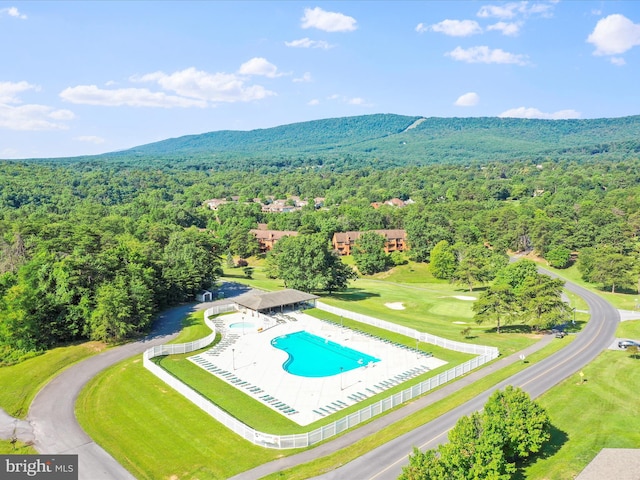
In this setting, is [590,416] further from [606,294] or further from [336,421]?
[606,294]

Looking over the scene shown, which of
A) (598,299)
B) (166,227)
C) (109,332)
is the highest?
(166,227)

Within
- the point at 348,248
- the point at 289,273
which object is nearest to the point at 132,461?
the point at 289,273

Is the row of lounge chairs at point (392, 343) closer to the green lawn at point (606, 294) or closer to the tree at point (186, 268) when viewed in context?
the tree at point (186, 268)

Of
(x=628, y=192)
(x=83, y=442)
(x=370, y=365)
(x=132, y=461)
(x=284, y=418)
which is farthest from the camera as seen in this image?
(x=628, y=192)

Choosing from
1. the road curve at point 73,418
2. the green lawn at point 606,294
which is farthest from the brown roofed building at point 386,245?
the road curve at point 73,418

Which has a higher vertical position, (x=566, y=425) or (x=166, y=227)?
(x=166, y=227)

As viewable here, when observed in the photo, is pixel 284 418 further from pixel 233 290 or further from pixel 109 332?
pixel 233 290

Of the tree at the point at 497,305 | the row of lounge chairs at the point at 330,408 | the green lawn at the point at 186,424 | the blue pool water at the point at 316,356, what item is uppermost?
the tree at the point at 497,305
